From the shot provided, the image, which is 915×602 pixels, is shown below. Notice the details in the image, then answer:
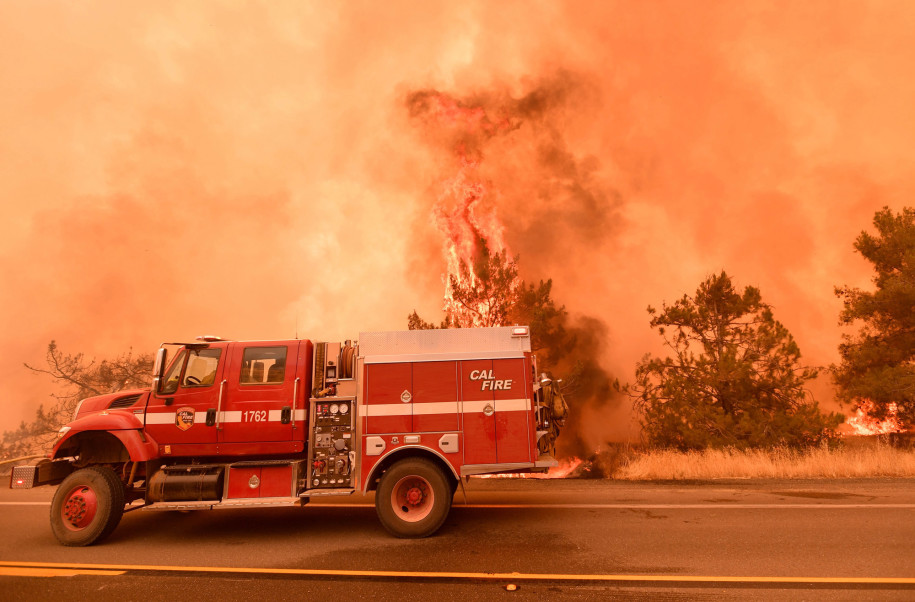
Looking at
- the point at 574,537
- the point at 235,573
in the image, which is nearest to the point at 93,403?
the point at 235,573

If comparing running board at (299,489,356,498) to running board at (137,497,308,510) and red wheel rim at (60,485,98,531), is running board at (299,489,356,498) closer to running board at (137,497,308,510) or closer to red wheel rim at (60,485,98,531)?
running board at (137,497,308,510)

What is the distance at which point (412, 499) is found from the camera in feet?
22.7

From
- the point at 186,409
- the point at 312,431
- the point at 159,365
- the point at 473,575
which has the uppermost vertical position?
the point at 159,365

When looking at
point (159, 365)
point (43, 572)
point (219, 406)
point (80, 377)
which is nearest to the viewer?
point (43, 572)

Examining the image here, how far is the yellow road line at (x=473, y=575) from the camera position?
491cm

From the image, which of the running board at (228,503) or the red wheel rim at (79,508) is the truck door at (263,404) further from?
the red wheel rim at (79,508)

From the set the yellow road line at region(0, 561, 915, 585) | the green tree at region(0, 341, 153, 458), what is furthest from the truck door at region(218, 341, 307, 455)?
the green tree at region(0, 341, 153, 458)

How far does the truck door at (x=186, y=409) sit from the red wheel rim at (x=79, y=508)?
1056 mm

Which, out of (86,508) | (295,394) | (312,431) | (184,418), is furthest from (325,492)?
(86,508)

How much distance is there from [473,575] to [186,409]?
4.85m

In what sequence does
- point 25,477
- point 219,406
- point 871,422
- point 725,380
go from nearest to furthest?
point 25,477
point 219,406
point 725,380
point 871,422

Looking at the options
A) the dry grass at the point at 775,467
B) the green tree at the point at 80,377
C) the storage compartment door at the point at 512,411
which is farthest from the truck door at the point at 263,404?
the green tree at the point at 80,377

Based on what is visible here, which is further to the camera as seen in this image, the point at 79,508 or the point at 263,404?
the point at 263,404

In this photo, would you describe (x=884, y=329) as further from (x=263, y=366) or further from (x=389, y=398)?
(x=263, y=366)
